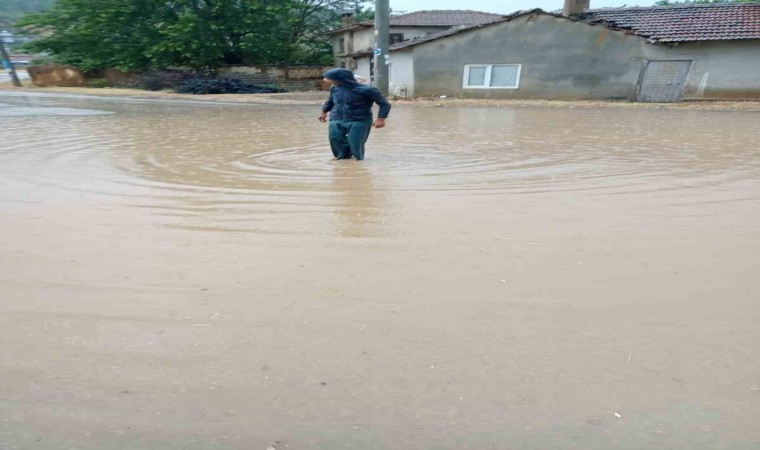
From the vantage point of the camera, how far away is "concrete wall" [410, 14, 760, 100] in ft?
65.1

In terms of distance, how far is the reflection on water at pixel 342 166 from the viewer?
509 cm

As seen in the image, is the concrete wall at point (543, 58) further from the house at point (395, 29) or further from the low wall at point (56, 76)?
the low wall at point (56, 76)

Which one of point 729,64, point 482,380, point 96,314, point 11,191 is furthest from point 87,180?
point 729,64

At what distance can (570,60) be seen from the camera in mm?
21703

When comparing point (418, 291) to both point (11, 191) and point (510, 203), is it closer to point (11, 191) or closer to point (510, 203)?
point (510, 203)

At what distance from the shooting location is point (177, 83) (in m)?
29.4

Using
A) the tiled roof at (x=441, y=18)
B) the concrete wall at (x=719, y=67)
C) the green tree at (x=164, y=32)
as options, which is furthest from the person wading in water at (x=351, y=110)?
the tiled roof at (x=441, y=18)

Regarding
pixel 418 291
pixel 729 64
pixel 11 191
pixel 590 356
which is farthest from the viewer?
pixel 729 64

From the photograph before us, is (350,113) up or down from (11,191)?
up

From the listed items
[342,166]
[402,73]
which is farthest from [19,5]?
[342,166]

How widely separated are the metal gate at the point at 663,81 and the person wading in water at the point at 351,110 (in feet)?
56.4

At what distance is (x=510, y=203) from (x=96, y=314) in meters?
3.54

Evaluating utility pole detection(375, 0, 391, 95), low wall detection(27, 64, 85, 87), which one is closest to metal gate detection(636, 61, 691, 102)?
utility pole detection(375, 0, 391, 95)

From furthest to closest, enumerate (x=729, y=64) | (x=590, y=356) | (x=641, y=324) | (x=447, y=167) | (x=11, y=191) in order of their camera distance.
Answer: (x=729, y=64), (x=447, y=167), (x=11, y=191), (x=641, y=324), (x=590, y=356)
